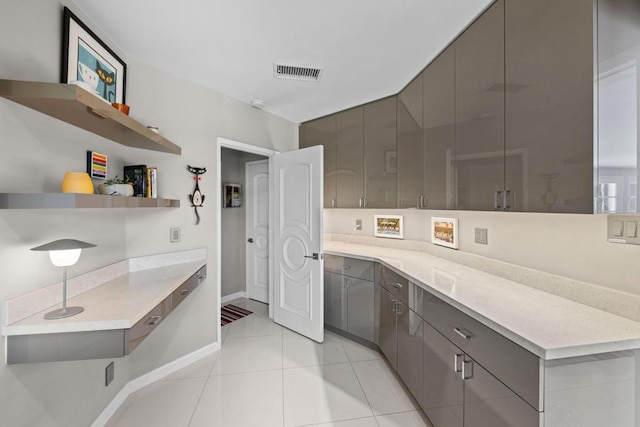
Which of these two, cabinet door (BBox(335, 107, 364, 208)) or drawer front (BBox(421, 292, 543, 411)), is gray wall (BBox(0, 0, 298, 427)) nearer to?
cabinet door (BBox(335, 107, 364, 208))

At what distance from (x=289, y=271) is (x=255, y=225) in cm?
134

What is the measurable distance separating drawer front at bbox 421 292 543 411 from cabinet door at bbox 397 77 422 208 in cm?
111

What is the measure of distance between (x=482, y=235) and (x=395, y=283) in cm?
75

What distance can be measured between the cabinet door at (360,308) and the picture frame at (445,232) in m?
0.76

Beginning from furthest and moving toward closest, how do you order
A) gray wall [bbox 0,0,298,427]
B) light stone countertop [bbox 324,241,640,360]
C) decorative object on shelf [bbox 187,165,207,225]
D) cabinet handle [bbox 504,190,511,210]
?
decorative object on shelf [bbox 187,165,207,225]
cabinet handle [bbox 504,190,511,210]
gray wall [bbox 0,0,298,427]
light stone countertop [bbox 324,241,640,360]

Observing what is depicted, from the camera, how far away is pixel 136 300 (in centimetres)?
151

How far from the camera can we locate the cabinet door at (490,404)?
3.49 feet

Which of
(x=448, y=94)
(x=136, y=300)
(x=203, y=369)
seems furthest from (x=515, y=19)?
(x=203, y=369)

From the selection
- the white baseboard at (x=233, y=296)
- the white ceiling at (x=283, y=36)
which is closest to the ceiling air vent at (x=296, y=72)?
the white ceiling at (x=283, y=36)

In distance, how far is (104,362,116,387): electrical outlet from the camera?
1861mm

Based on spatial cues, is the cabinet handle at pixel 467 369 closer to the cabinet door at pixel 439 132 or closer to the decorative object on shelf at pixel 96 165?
the cabinet door at pixel 439 132

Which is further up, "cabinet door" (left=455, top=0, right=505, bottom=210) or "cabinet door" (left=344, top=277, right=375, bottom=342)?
"cabinet door" (left=455, top=0, right=505, bottom=210)

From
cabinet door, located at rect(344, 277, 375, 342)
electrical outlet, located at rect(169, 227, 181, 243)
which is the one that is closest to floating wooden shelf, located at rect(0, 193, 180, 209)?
electrical outlet, located at rect(169, 227, 181, 243)

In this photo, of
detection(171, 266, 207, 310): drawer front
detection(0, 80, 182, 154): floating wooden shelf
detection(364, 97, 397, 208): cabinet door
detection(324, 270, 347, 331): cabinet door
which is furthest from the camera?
detection(324, 270, 347, 331): cabinet door
